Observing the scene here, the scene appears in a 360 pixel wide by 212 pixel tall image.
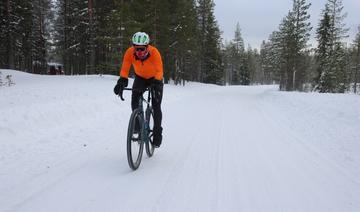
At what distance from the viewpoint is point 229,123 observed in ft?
32.8

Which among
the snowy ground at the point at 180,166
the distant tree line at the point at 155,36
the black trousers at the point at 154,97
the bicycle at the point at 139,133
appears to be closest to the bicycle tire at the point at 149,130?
the bicycle at the point at 139,133

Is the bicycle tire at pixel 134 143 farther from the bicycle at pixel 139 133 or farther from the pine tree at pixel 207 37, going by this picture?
the pine tree at pixel 207 37

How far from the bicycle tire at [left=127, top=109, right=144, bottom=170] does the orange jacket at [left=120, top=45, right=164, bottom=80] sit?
2.52 ft

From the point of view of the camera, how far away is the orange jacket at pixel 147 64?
214 inches

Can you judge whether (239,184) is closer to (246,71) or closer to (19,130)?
(19,130)

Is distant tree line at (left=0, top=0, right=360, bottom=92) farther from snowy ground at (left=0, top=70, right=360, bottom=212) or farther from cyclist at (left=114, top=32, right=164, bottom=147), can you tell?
cyclist at (left=114, top=32, right=164, bottom=147)

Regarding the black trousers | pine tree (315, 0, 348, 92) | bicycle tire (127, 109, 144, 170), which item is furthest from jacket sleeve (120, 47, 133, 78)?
pine tree (315, 0, 348, 92)

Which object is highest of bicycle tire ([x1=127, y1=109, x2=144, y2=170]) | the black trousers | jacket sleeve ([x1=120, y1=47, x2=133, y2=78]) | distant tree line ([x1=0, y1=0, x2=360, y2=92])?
distant tree line ([x1=0, y1=0, x2=360, y2=92])

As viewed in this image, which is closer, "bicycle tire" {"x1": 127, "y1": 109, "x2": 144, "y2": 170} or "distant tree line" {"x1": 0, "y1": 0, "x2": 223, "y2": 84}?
"bicycle tire" {"x1": 127, "y1": 109, "x2": 144, "y2": 170}

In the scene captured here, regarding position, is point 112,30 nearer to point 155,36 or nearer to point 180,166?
point 155,36

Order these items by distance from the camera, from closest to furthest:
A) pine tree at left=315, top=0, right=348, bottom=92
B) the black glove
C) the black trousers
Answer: the black glove < the black trousers < pine tree at left=315, top=0, right=348, bottom=92

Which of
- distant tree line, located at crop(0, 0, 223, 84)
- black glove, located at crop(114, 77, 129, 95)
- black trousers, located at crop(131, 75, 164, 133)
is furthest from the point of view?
distant tree line, located at crop(0, 0, 223, 84)

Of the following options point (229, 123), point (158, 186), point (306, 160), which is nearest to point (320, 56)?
point (229, 123)

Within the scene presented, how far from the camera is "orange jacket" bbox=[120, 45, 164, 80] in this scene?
543cm
